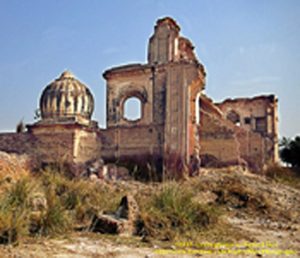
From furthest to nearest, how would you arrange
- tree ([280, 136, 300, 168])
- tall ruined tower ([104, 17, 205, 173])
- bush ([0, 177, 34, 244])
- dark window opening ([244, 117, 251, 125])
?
1. dark window opening ([244, 117, 251, 125])
2. tree ([280, 136, 300, 168])
3. tall ruined tower ([104, 17, 205, 173])
4. bush ([0, 177, 34, 244])

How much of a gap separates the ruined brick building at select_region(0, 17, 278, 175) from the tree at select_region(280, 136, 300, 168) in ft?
30.5

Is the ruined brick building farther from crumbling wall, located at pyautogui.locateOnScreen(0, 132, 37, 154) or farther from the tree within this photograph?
the tree

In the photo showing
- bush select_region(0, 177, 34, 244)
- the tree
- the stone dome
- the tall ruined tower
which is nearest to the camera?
bush select_region(0, 177, 34, 244)

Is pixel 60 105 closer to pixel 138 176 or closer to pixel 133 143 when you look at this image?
pixel 133 143

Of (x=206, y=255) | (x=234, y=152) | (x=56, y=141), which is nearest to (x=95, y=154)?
(x=56, y=141)

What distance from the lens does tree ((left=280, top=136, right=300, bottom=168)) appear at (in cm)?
2533

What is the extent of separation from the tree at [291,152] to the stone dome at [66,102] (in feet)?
49.9

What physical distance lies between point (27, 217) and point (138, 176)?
30.6 feet

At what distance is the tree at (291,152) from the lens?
997 inches

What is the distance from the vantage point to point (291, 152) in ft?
84.5

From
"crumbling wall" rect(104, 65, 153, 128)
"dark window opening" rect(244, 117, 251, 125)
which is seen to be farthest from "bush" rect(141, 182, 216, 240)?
"dark window opening" rect(244, 117, 251, 125)

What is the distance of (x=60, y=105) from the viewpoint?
643 inches

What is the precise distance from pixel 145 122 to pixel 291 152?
47.6ft

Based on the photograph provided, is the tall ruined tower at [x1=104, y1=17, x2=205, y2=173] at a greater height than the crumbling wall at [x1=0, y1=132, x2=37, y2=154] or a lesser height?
greater
